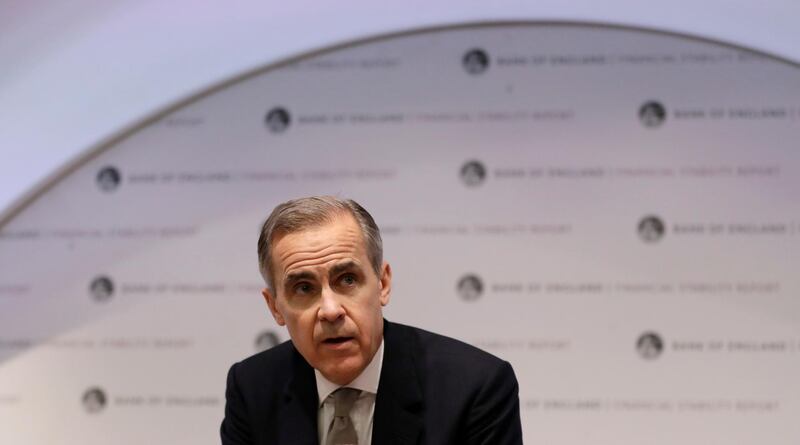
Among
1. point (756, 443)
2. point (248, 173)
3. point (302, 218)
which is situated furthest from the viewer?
point (248, 173)

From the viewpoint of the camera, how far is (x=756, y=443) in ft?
11.5

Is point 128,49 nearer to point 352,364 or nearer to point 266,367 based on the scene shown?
point 266,367

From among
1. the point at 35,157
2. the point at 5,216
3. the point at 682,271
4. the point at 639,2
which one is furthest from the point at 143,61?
the point at 682,271

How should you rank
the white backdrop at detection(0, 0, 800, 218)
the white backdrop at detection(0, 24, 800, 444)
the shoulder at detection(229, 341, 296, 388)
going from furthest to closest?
the white backdrop at detection(0, 0, 800, 218)
the white backdrop at detection(0, 24, 800, 444)
the shoulder at detection(229, 341, 296, 388)

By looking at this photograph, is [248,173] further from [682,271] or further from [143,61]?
[682,271]

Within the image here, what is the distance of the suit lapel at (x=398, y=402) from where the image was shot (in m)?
2.02

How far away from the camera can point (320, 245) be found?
1.96m

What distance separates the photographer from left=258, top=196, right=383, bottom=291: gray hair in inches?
78.8

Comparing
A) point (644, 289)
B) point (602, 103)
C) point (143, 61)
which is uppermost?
point (143, 61)

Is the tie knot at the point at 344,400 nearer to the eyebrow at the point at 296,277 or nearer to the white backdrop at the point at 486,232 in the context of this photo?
the eyebrow at the point at 296,277

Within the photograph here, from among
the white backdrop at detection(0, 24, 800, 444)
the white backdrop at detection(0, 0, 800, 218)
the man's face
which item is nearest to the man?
the man's face

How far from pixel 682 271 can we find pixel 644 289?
0.15 meters

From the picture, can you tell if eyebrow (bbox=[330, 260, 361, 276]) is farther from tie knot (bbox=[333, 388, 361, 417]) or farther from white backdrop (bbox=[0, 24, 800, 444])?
white backdrop (bbox=[0, 24, 800, 444])

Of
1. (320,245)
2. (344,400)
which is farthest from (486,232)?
(320,245)
